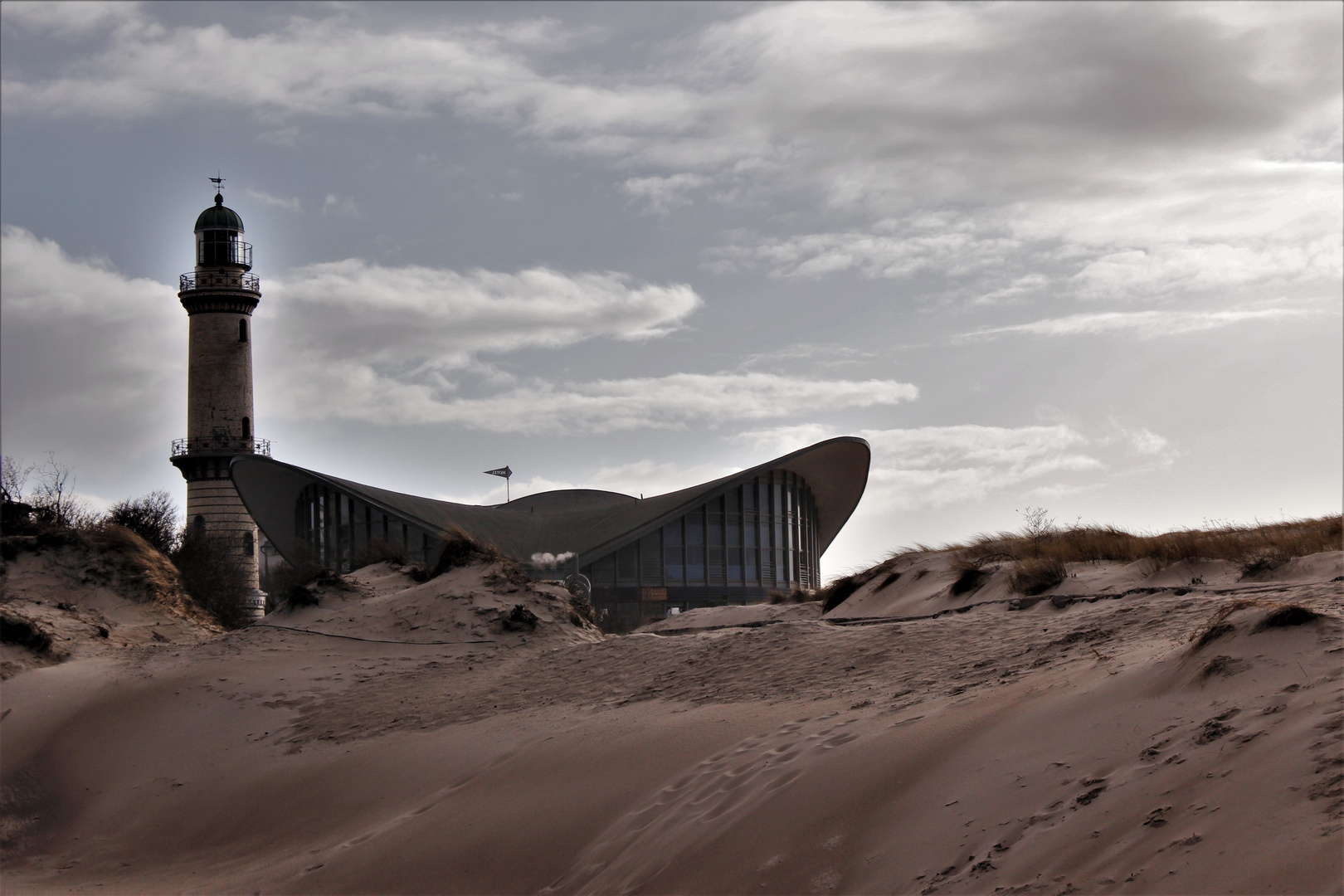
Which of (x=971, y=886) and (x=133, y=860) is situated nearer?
(x=971, y=886)

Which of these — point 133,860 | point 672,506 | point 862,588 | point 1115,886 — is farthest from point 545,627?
point 672,506

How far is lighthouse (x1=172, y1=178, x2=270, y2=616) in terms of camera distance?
165 ft

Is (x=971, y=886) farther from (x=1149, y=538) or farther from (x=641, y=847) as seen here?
(x=1149, y=538)

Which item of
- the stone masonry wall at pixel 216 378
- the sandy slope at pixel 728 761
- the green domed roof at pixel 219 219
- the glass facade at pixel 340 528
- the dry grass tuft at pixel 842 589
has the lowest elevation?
the sandy slope at pixel 728 761

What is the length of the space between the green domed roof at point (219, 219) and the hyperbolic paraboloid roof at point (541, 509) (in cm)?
1186

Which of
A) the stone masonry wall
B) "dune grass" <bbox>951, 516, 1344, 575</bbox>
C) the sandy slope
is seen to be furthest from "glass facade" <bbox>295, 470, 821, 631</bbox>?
the sandy slope

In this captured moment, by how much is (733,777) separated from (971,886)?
234 cm

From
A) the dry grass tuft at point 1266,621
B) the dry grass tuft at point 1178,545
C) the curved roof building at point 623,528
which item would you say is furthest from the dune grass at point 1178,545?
the curved roof building at point 623,528

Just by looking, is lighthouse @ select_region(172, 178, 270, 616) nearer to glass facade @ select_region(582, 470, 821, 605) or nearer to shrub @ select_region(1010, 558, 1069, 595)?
glass facade @ select_region(582, 470, 821, 605)

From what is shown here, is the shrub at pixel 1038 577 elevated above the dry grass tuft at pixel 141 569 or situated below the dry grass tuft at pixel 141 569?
below

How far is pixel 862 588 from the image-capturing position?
17.4 meters

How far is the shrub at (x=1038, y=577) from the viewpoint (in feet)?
41.9

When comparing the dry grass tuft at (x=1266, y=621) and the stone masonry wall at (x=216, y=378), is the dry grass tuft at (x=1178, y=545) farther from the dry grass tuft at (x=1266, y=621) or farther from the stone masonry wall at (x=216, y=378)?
the stone masonry wall at (x=216, y=378)

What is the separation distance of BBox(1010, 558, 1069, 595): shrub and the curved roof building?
1210 inches
